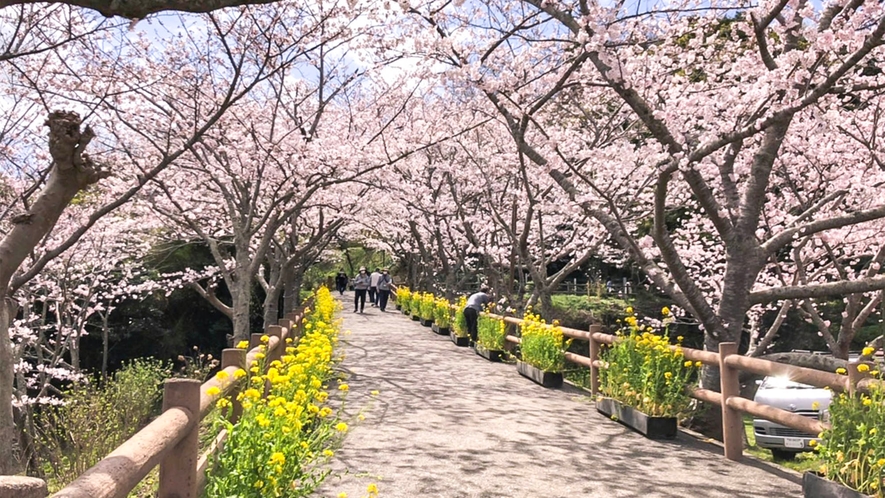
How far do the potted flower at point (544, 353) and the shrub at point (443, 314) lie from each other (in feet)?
24.0

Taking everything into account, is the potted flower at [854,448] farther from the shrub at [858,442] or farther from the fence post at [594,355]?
the fence post at [594,355]

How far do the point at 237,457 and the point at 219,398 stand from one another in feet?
2.28

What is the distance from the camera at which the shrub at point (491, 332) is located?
42.9 feet

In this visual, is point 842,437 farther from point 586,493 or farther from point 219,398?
point 219,398

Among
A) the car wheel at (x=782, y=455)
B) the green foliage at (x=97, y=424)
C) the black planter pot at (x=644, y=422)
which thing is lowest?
the car wheel at (x=782, y=455)

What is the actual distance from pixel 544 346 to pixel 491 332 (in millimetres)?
3341

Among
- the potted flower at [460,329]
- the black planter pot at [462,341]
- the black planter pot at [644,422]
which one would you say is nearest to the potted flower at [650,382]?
the black planter pot at [644,422]

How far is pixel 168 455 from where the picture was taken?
10.5 ft

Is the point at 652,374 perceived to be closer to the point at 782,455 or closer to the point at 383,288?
the point at 782,455

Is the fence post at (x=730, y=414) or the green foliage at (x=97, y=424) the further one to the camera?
the green foliage at (x=97, y=424)

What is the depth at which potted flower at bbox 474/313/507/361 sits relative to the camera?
1310 centimetres

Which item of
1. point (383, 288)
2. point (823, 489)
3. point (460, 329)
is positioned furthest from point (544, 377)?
point (383, 288)

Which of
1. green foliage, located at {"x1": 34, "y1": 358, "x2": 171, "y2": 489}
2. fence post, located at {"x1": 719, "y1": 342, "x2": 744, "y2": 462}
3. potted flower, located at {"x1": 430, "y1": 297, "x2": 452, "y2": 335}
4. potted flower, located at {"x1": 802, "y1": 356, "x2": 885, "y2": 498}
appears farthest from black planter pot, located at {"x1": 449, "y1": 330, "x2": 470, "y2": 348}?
potted flower, located at {"x1": 802, "y1": 356, "x2": 885, "y2": 498}

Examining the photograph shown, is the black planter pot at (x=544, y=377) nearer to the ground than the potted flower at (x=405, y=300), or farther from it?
nearer to the ground
